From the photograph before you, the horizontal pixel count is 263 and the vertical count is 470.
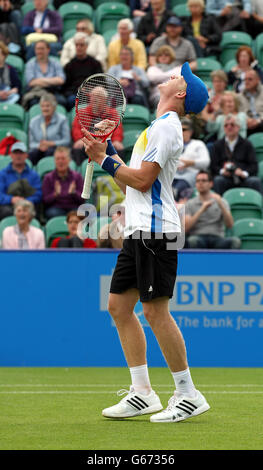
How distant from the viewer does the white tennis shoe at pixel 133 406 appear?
5.53 m

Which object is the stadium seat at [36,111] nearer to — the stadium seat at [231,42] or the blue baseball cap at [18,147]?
the blue baseball cap at [18,147]

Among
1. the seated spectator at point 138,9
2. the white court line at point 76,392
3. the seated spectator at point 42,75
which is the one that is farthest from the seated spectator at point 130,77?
the white court line at point 76,392

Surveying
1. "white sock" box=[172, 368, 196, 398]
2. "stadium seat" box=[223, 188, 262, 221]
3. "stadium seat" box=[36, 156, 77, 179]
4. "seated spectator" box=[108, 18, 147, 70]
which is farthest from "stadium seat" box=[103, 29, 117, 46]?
"white sock" box=[172, 368, 196, 398]

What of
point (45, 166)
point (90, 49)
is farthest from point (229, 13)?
point (45, 166)

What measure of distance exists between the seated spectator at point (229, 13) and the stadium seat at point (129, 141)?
3389 mm

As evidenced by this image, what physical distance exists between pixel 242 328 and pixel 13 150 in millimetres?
3755

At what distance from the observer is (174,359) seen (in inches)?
210

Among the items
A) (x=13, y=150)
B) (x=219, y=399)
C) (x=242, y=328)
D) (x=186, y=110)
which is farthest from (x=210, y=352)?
(x=186, y=110)

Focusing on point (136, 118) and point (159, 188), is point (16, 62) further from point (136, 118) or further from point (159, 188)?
point (159, 188)

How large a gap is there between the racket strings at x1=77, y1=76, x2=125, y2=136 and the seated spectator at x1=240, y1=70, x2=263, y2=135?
6.93m

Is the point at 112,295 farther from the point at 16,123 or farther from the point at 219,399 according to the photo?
the point at 16,123

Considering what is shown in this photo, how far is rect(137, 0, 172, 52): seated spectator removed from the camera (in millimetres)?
14320

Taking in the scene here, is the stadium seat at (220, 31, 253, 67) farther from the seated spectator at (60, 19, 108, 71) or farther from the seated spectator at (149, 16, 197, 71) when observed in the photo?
the seated spectator at (60, 19, 108, 71)

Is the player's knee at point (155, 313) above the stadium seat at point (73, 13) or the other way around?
the other way around
